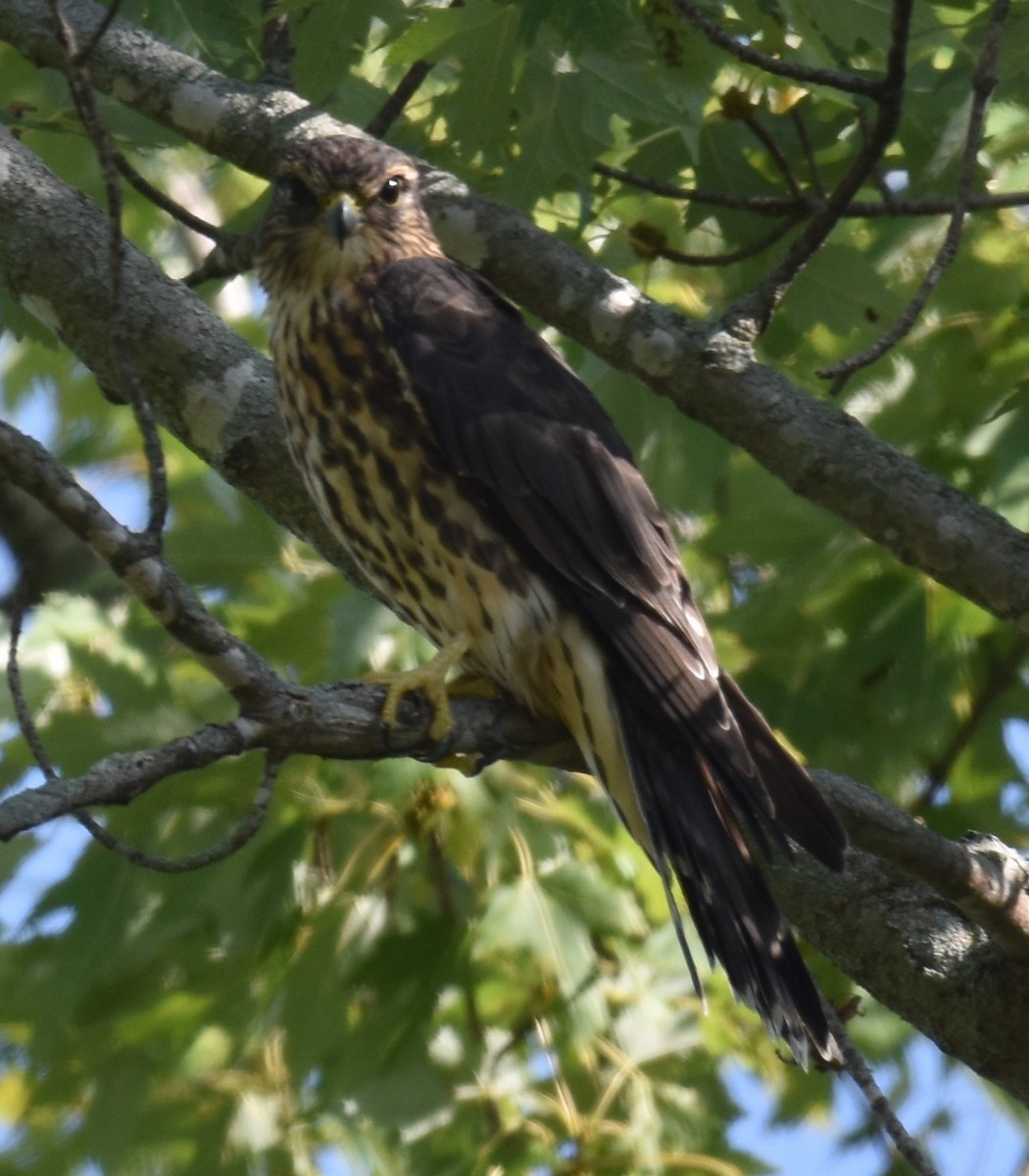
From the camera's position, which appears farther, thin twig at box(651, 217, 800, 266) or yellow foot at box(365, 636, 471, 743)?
thin twig at box(651, 217, 800, 266)

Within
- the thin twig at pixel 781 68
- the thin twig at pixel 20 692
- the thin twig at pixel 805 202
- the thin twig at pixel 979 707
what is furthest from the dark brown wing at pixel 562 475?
the thin twig at pixel 979 707

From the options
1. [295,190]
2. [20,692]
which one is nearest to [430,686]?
[20,692]

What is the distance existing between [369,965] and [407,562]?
114 centimetres

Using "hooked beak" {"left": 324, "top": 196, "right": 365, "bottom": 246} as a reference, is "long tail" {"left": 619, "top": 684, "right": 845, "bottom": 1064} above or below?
below

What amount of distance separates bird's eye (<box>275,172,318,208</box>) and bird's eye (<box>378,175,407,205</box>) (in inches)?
5.2

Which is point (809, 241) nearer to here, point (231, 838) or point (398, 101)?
point (398, 101)

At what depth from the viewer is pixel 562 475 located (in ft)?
9.89

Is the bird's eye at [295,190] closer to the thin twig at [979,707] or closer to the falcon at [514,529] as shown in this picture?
the falcon at [514,529]

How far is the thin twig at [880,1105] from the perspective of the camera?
233 cm

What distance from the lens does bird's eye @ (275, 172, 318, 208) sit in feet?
10.9

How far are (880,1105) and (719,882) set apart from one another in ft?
1.31

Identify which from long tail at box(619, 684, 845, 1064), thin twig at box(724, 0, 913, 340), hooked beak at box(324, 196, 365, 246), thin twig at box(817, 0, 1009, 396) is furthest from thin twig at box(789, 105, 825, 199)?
long tail at box(619, 684, 845, 1064)

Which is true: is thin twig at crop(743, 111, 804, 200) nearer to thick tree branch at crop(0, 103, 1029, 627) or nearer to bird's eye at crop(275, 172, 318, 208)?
thick tree branch at crop(0, 103, 1029, 627)

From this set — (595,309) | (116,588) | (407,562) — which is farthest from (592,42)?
(116,588)
